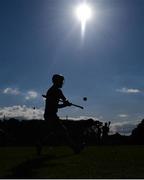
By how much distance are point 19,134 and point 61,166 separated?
18631 millimetres

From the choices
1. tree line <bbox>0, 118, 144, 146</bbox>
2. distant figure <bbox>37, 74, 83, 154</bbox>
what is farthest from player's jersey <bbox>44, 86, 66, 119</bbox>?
tree line <bbox>0, 118, 144, 146</bbox>

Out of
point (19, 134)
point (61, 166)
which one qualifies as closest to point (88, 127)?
point (19, 134)

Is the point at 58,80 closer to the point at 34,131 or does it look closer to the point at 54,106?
the point at 54,106

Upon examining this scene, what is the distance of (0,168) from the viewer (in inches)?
419

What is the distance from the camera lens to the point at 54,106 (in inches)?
590

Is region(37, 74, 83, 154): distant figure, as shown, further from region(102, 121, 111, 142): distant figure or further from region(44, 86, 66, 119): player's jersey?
region(102, 121, 111, 142): distant figure

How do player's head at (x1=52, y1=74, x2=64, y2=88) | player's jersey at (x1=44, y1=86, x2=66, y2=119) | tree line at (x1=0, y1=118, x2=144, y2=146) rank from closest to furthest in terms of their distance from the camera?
player's jersey at (x1=44, y1=86, x2=66, y2=119), player's head at (x1=52, y1=74, x2=64, y2=88), tree line at (x1=0, y1=118, x2=144, y2=146)

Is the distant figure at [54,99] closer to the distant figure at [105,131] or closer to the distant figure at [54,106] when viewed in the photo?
the distant figure at [54,106]

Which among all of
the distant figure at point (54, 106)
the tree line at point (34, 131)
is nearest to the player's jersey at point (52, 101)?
the distant figure at point (54, 106)

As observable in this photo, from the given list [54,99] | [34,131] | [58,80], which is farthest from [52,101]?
[34,131]

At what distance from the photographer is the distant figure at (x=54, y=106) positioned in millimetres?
14969

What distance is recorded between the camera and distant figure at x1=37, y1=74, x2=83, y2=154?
14969 millimetres

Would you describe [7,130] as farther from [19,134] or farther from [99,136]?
[99,136]

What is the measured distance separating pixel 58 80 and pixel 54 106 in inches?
31.6
